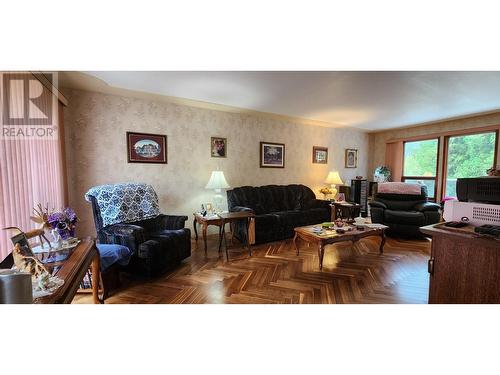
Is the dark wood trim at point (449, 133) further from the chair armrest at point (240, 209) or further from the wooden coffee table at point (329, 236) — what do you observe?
the chair armrest at point (240, 209)

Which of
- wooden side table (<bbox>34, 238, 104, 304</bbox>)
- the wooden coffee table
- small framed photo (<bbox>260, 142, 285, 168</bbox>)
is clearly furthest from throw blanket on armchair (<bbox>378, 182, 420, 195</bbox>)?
wooden side table (<bbox>34, 238, 104, 304</bbox>)

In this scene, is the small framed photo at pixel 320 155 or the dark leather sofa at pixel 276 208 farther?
the small framed photo at pixel 320 155

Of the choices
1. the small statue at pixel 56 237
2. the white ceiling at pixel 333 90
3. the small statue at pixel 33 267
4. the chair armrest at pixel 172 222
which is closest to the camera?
the small statue at pixel 33 267

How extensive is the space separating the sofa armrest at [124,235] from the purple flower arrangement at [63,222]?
71 cm

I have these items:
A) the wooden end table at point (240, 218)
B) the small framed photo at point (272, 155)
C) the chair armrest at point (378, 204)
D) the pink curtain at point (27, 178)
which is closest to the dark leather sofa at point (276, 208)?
the wooden end table at point (240, 218)

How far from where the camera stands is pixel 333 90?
3043 mm

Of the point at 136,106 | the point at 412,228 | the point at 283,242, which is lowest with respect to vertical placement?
the point at 283,242

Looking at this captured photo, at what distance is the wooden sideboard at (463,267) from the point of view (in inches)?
48.8

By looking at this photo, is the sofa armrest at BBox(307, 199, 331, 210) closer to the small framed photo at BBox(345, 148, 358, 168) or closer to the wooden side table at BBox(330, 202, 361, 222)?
the wooden side table at BBox(330, 202, 361, 222)

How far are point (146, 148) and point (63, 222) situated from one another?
2069 millimetres

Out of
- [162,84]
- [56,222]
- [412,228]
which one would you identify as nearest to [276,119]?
[162,84]
